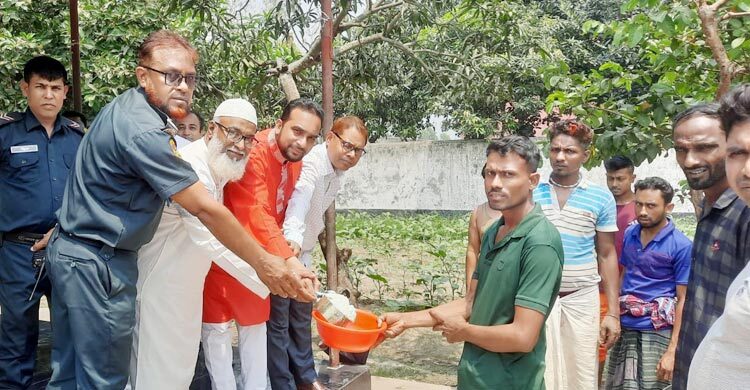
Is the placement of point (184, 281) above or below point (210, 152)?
below

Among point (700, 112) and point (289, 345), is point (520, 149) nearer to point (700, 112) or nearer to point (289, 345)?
point (700, 112)

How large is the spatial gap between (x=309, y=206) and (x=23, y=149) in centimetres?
160

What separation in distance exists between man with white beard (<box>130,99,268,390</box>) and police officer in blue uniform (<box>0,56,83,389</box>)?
0.96 metres

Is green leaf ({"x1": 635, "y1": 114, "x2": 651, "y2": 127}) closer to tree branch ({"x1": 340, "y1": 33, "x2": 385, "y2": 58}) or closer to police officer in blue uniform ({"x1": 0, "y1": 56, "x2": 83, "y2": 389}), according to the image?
tree branch ({"x1": 340, "y1": 33, "x2": 385, "y2": 58})

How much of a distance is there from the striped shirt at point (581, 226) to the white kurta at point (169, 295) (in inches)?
70.2

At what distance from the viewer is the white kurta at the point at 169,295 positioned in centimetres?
280

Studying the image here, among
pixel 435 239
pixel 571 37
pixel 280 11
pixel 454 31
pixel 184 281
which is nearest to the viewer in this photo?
pixel 184 281

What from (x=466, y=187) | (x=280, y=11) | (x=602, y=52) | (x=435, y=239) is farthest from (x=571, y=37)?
(x=280, y=11)

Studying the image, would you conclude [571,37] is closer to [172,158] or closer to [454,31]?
[454,31]

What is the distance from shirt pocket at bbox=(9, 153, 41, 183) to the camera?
347cm

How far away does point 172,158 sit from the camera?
2383 millimetres

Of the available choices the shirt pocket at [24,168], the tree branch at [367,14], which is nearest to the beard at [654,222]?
the tree branch at [367,14]

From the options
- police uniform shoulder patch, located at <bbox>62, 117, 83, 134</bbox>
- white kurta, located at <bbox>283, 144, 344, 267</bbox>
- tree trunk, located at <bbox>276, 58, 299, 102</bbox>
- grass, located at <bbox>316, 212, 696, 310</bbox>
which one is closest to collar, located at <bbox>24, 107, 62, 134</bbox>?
police uniform shoulder patch, located at <bbox>62, 117, 83, 134</bbox>

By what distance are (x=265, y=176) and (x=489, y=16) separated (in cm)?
341
